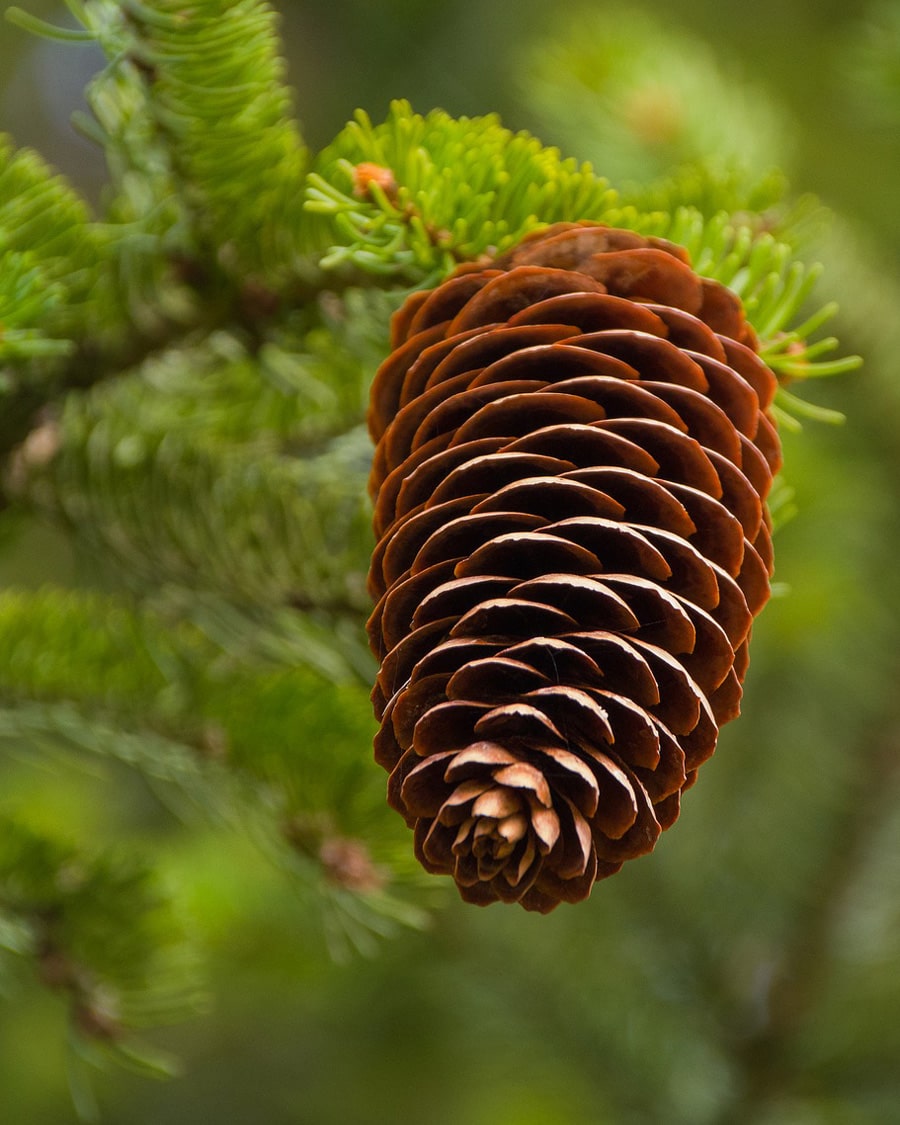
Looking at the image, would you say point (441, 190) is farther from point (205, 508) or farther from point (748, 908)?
point (748, 908)

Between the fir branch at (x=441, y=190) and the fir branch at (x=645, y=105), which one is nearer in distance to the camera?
the fir branch at (x=441, y=190)

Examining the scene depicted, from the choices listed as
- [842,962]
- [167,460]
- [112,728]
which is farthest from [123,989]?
[842,962]

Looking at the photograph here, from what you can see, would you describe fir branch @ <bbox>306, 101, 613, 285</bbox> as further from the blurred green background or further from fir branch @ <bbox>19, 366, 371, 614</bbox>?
the blurred green background

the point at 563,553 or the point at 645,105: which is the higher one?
the point at 645,105

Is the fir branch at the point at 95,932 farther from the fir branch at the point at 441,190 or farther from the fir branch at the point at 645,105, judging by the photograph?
the fir branch at the point at 645,105

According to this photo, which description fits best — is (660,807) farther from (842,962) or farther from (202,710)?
(842,962)

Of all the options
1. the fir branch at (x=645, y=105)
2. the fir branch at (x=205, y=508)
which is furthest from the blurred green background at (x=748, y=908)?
the fir branch at (x=205, y=508)

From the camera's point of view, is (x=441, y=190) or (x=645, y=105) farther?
(x=645, y=105)

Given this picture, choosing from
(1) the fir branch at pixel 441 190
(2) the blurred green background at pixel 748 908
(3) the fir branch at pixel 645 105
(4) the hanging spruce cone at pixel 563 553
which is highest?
(3) the fir branch at pixel 645 105

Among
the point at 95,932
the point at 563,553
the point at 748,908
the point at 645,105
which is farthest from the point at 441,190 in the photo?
the point at 748,908
